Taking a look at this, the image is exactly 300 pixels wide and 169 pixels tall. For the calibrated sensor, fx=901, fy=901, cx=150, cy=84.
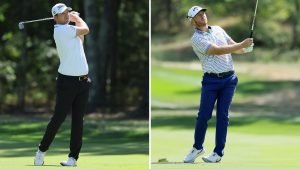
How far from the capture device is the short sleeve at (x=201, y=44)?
9.23 metres

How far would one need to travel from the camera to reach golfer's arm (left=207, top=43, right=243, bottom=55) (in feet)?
29.7

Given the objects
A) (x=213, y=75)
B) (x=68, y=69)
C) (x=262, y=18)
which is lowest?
(x=262, y=18)

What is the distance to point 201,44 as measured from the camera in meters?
9.29

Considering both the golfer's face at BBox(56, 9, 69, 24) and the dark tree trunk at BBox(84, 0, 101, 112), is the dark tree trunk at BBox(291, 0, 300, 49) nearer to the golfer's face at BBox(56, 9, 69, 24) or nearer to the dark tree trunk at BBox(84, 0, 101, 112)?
the dark tree trunk at BBox(84, 0, 101, 112)

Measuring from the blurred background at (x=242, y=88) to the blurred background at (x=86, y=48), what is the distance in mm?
1418

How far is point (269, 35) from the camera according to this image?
6262cm

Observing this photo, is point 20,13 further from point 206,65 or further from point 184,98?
point 206,65

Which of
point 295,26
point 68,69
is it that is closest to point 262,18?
point 295,26

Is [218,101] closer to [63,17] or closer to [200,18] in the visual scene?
[200,18]

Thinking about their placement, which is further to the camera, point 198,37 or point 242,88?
point 242,88

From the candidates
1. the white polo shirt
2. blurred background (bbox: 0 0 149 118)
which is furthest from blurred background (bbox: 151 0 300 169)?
blurred background (bbox: 0 0 149 118)

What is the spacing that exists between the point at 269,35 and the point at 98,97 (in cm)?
3660

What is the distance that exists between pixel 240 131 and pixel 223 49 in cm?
926

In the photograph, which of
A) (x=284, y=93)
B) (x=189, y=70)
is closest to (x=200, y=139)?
(x=284, y=93)
